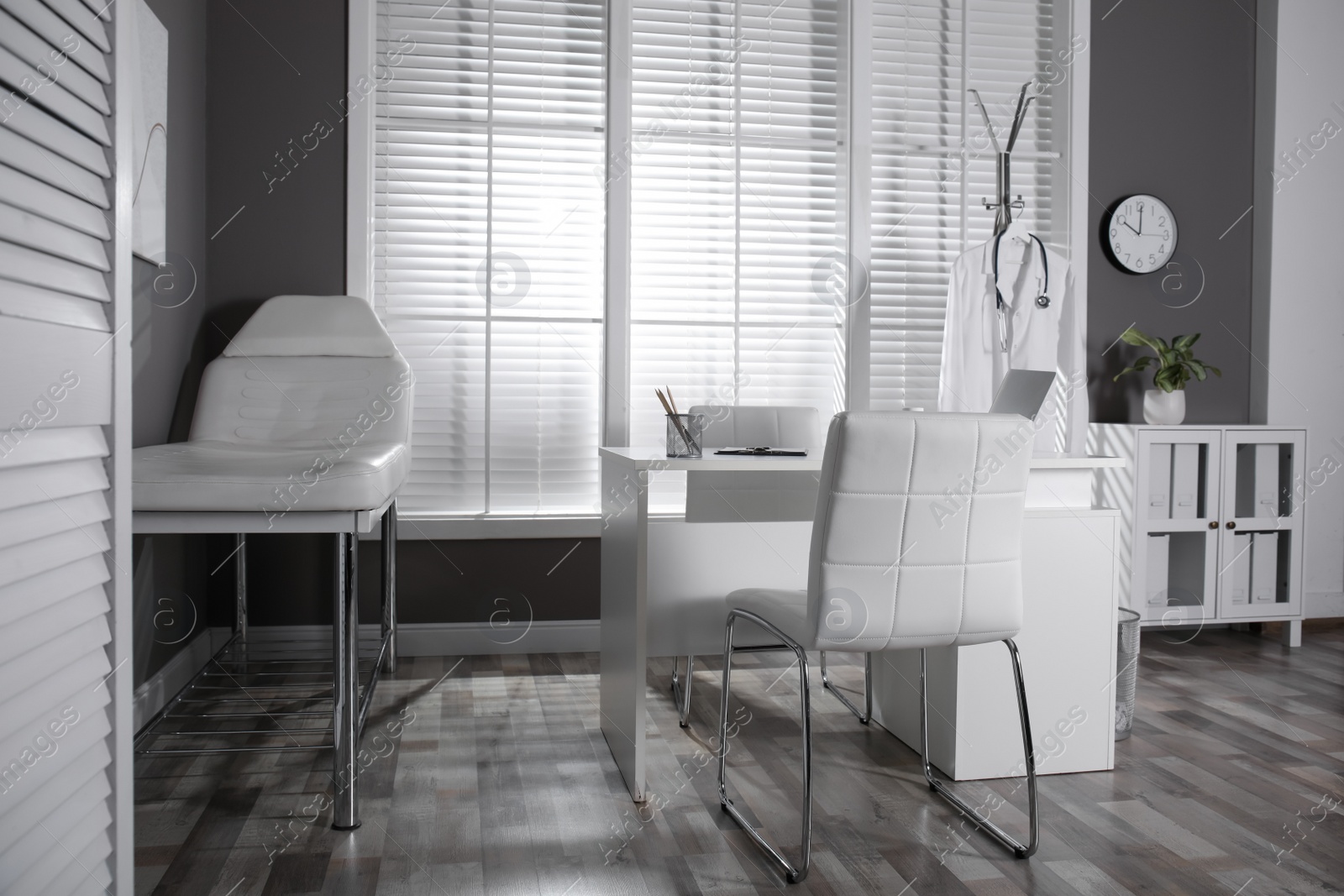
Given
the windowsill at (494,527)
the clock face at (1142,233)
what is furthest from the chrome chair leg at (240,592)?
the clock face at (1142,233)

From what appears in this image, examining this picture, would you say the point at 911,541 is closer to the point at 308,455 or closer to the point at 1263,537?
the point at 308,455

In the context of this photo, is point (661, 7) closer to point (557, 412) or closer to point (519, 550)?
point (557, 412)

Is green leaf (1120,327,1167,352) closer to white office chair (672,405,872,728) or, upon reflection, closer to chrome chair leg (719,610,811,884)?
white office chair (672,405,872,728)

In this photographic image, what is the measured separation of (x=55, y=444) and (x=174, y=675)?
1911mm

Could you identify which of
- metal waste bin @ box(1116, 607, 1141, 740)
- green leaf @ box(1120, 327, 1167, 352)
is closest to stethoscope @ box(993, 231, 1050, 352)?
green leaf @ box(1120, 327, 1167, 352)

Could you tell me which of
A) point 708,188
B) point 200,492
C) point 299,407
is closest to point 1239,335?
point 708,188

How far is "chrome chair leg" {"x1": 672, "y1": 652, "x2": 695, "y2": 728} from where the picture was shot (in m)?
2.52

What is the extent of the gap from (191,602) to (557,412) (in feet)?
4.21

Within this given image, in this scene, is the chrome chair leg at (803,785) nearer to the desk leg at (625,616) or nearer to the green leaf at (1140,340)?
the desk leg at (625,616)

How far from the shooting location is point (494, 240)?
3.24 metres

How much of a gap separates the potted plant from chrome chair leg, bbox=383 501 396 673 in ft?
8.82

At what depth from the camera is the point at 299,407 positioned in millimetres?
2693

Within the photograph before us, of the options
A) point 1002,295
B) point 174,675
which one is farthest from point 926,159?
point 174,675

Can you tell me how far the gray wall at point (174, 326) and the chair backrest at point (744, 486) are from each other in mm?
1435
